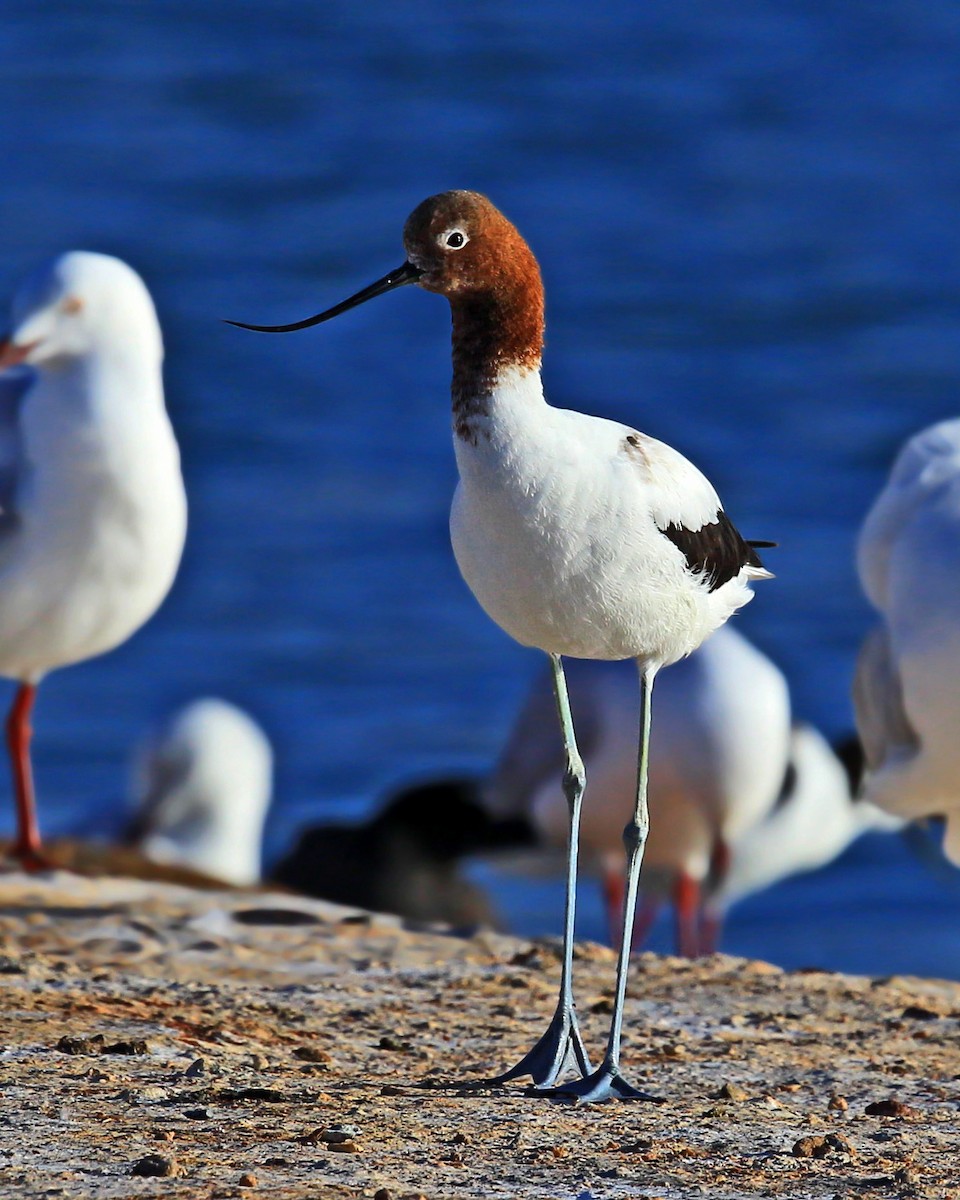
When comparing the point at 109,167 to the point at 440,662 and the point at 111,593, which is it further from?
the point at 111,593

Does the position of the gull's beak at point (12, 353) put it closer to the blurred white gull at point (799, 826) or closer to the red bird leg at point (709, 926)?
the blurred white gull at point (799, 826)

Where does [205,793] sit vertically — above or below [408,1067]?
above

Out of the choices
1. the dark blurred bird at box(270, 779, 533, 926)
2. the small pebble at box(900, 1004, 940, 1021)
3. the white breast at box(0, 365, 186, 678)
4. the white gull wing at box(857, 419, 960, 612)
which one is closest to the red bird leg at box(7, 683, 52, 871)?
the white breast at box(0, 365, 186, 678)

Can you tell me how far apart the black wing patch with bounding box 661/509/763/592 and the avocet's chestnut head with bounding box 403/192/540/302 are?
58 cm

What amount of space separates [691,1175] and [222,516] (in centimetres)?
1385

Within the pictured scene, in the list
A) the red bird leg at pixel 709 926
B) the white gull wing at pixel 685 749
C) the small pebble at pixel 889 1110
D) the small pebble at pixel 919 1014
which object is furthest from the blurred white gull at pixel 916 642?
the red bird leg at pixel 709 926

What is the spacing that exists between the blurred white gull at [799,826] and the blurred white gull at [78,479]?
392cm

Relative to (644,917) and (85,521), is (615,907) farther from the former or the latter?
(85,521)

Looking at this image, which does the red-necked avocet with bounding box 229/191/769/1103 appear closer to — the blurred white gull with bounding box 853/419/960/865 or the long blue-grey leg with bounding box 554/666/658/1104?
the long blue-grey leg with bounding box 554/666/658/1104

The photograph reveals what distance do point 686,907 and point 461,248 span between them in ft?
22.4

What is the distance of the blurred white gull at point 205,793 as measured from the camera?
10961mm

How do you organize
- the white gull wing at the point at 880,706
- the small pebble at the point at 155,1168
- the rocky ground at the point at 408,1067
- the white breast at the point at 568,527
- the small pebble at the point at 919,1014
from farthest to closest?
the white gull wing at the point at 880,706, the small pebble at the point at 919,1014, the white breast at the point at 568,527, the rocky ground at the point at 408,1067, the small pebble at the point at 155,1168

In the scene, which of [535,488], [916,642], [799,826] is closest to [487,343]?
[535,488]

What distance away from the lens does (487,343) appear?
3982mm
